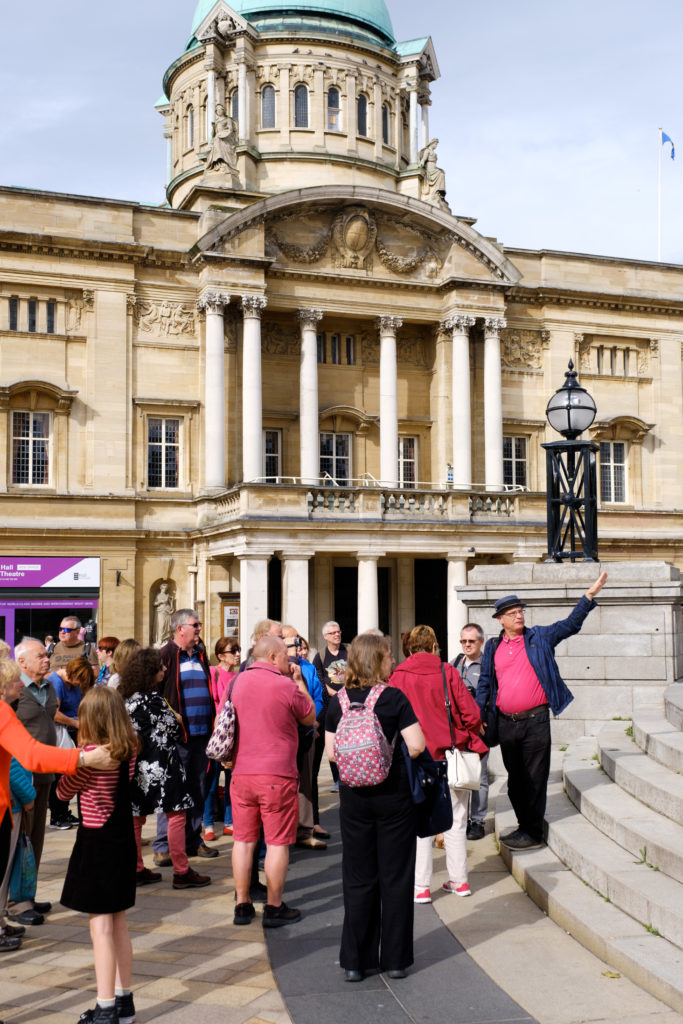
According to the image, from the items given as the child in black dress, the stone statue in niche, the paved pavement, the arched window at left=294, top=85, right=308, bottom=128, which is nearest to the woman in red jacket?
the paved pavement

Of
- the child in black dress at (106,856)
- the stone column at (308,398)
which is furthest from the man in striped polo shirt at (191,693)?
the stone column at (308,398)

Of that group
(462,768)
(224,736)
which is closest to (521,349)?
(462,768)

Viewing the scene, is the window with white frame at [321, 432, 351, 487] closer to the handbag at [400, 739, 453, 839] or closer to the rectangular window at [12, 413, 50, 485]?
the rectangular window at [12, 413, 50, 485]

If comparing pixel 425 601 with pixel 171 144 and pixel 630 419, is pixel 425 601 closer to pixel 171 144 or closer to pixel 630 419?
pixel 630 419

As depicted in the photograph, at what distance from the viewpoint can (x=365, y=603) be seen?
30000 mm

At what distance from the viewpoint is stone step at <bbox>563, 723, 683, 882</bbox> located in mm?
7871

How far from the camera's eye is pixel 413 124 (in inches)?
1706

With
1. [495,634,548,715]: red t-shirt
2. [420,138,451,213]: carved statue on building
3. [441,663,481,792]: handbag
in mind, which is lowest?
[441,663,481,792]: handbag

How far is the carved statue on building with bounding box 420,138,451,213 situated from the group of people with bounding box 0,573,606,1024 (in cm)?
2885

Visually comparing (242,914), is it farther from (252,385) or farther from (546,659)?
(252,385)

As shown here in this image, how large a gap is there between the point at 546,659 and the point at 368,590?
2066 cm

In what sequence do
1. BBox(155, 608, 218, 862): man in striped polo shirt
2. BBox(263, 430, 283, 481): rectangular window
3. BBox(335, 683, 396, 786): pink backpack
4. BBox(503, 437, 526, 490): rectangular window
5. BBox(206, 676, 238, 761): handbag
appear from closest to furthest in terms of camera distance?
BBox(335, 683, 396, 786): pink backpack
BBox(206, 676, 238, 761): handbag
BBox(155, 608, 218, 862): man in striped polo shirt
BBox(263, 430, 283, 481): rectangular window
BBox(503, 437, 526, 490): rectangular window

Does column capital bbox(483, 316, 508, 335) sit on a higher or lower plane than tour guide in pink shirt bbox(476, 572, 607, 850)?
higher

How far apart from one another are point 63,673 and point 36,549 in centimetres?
1952
